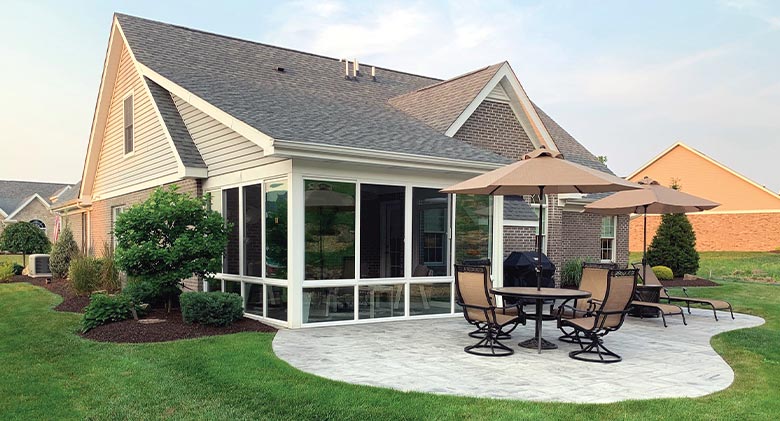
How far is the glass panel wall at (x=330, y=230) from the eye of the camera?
9.21m

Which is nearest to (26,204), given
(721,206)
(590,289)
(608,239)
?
(608,239)

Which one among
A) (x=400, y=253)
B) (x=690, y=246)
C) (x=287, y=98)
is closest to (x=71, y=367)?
(x=400, y=253)

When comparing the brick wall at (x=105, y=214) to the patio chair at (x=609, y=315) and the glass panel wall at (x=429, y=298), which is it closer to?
the glass panel wall at (x=429, y=298)

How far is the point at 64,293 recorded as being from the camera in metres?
14.4

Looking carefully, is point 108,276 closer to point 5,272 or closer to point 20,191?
point 5,272

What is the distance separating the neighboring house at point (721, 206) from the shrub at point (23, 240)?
30702mm

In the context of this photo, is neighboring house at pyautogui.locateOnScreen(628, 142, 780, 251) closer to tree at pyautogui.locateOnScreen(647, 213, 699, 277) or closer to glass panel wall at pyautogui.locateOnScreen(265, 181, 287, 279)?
tree at pyautogui.locateOnScreen(647, 213, 699, 277)

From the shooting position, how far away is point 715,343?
841 cm

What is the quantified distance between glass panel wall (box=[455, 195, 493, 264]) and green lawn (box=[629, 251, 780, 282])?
44.9 feet

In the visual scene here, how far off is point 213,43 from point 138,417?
1189cm

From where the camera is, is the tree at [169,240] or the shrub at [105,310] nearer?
the shrub at [105,310]

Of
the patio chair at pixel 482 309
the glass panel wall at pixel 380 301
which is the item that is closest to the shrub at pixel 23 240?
the glass panel wall at pixel 380 301

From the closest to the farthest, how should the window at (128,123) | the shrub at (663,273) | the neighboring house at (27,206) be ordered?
the window at (128,123), the shrub at (663,273), the neighboring house at (27,206)

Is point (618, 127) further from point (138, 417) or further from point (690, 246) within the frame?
point (138, 417)
